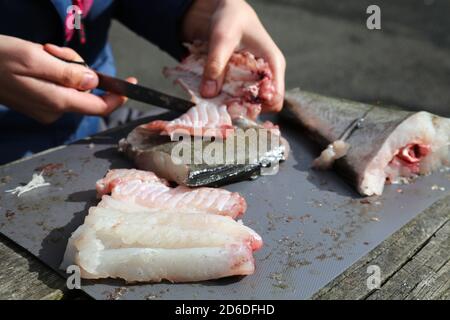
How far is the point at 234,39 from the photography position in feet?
10.6

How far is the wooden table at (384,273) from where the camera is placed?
1.90m

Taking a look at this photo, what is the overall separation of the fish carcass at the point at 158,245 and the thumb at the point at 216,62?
114cm

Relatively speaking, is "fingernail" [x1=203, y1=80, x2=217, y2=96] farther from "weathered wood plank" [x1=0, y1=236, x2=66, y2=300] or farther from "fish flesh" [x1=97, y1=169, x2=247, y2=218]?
"weathered wood plank" [x1=0, y1=236, x2=66, y2=300]

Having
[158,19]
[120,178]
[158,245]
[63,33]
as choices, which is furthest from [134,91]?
[158,245]

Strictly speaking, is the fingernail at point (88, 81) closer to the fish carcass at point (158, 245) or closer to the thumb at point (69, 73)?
the thumb at point (69, 73)

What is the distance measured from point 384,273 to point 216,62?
1.61 meters

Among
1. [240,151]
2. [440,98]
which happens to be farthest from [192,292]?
[440,98]

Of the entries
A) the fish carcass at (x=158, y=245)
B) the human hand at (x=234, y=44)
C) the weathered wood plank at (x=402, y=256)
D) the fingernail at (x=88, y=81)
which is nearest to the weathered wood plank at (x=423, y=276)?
the weathered wood plank at (x=402, y=256)

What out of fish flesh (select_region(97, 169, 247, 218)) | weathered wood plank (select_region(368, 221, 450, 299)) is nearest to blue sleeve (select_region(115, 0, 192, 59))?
fish flesh (select_region(97, 169, 247, 218))

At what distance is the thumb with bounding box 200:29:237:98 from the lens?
3172 millimetres

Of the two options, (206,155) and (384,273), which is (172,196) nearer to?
(206,155)

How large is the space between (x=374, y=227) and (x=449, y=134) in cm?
81

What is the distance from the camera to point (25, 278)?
1.96m
